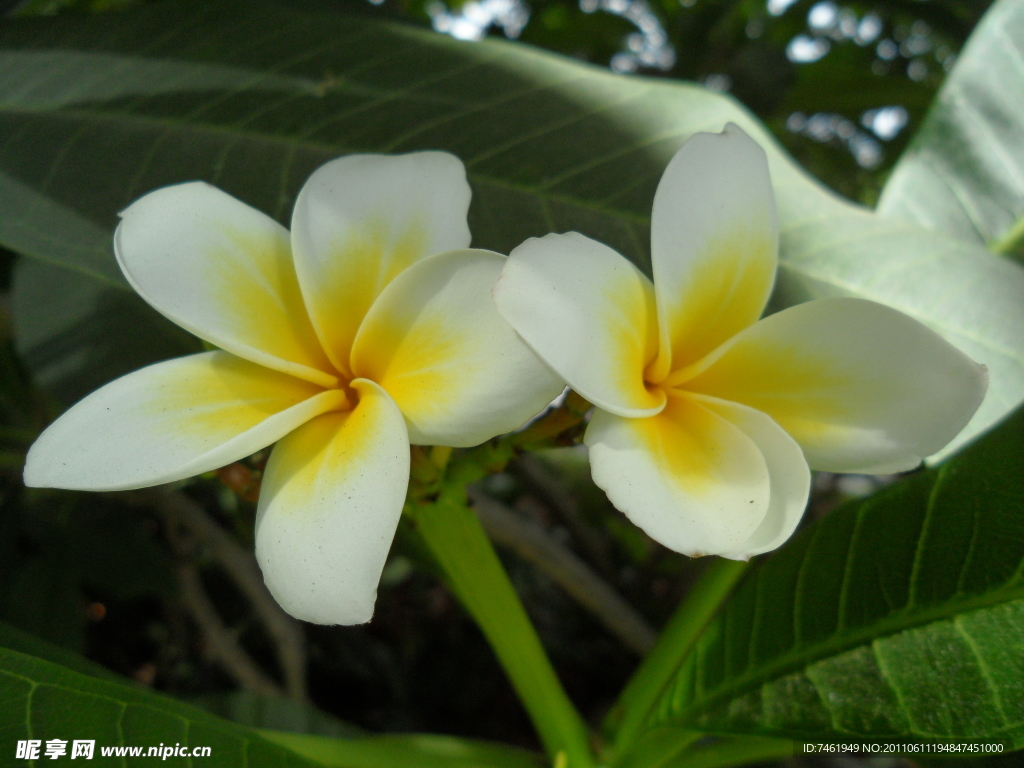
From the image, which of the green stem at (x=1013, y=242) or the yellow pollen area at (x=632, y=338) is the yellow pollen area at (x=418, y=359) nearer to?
the yellow pollen area at (x=632, y=338)

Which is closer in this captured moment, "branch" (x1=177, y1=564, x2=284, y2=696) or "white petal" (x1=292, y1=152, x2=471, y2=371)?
"white petal" (x1=292, y1=152, x2=471, y2=371)

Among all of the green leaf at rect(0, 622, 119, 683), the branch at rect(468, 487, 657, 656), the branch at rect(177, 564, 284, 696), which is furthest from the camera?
the branch at rect(177, 564, 284, 696)

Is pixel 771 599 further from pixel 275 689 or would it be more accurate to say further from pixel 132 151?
pixel 275 689

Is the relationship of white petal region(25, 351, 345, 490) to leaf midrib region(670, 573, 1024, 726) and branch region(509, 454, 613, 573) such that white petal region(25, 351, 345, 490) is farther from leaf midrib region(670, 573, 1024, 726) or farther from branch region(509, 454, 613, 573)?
branch region(509, 454, 613, 573)

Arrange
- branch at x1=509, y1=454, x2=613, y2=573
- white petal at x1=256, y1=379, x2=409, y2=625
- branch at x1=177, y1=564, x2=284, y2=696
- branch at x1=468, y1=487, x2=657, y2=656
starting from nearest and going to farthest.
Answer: white petal at x1=256, y1=379, x2=409, y2=625
branch at x1=468, y1=487, x2=657, y2=656
branch at x1=177, y1=564, x2=284, y2=696
branch at x1=509, y1=454, x2=613, y2=573

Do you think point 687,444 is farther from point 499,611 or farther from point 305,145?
point 305,145

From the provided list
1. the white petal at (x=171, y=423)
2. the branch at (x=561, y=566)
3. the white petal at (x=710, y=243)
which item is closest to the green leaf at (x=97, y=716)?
the white petal at (x=171, y=423)

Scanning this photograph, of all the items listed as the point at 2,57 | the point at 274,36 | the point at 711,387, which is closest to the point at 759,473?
the point at 711,387

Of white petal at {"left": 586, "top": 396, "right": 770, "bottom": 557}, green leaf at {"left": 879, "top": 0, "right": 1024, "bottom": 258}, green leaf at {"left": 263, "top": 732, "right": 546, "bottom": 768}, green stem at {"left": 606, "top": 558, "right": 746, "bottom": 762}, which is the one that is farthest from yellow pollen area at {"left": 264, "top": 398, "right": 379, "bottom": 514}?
green leaf at {"left": 879, "top": 0, "right": 1024, "bottom": 258}
